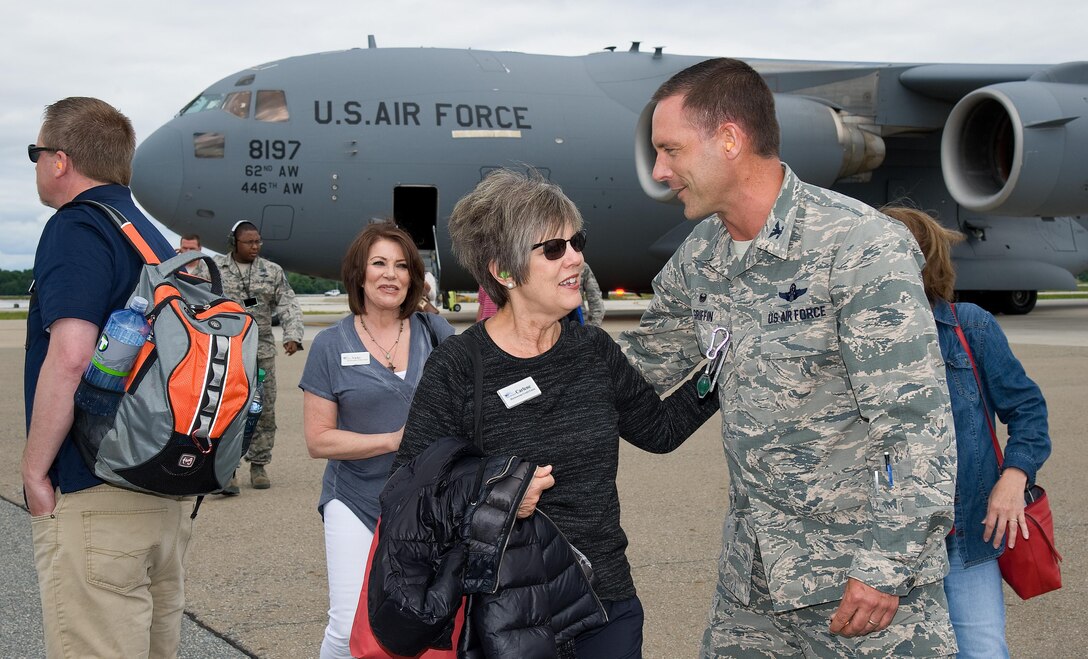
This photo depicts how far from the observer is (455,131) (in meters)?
14.2

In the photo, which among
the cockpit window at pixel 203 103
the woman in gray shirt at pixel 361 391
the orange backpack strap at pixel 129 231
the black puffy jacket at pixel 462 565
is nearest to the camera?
the black puffy jacket at pixel 462 565

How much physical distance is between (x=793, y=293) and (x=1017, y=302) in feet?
69.4

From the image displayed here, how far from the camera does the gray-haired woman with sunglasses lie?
2.18 metres

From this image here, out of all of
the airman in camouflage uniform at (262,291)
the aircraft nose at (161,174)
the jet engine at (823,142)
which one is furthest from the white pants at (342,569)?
the jet engine at (823,142)

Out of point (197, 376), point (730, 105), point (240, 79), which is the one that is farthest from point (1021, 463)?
point (240, 79)

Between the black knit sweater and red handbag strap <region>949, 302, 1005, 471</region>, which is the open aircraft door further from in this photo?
the black knit sweater

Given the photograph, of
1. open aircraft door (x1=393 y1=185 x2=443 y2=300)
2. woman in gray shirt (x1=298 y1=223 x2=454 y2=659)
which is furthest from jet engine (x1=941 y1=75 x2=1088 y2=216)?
woman in gray shirt (x1=298 y1=223 x2=454 y2=659)

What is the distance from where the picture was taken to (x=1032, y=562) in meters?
2.80

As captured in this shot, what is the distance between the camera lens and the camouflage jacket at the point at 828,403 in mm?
2035

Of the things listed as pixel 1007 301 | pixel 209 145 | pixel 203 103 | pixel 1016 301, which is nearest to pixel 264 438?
pixel 209 145

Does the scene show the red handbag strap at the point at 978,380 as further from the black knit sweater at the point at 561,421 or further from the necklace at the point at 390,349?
the necklace at the point at 390,349

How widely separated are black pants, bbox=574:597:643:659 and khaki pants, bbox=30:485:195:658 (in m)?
1.21

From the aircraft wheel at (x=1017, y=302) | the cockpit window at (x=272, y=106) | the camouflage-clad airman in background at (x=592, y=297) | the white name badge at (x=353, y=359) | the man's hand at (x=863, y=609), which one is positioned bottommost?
the aircraft wheel at (x=1017, y=302)

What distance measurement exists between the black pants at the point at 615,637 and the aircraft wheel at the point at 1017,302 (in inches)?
819
